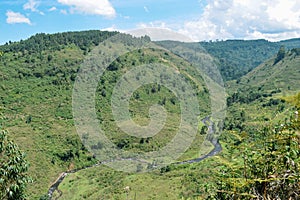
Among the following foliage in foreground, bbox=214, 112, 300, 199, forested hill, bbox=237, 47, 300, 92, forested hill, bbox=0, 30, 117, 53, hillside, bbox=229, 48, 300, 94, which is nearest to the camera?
foliage in foreground, bbox=214, 112, 300, 199

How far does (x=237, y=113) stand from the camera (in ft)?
213

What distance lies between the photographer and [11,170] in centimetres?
584

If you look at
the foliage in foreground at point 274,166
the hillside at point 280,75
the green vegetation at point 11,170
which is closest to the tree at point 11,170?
the green vegetation at point 11,170

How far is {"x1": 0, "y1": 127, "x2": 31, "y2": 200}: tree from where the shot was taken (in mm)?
5805

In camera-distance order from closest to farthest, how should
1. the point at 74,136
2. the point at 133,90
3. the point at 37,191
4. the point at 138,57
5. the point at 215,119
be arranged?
the point at 37,191
the point at 74,136
the point at 133,90
the point at 215,119
the point at 138,57

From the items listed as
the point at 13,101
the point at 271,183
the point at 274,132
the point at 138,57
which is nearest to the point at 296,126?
the point at 274,132

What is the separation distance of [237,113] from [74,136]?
34.3 metres

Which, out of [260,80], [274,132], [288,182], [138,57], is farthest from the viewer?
[260,80]

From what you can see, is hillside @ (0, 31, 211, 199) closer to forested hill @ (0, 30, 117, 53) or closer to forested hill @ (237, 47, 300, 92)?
forested hill @ (0, 30, 117, 53)

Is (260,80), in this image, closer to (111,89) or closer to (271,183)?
(111,89)

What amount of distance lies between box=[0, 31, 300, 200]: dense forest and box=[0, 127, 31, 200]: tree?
0.06 feet

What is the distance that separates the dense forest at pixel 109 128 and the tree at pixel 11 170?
0.02 m

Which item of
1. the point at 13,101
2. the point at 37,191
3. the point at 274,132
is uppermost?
the point at 274,132

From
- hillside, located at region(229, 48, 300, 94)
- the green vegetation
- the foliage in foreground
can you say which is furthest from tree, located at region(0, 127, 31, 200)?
hillside, located at region(229, 48, 300, 94)
